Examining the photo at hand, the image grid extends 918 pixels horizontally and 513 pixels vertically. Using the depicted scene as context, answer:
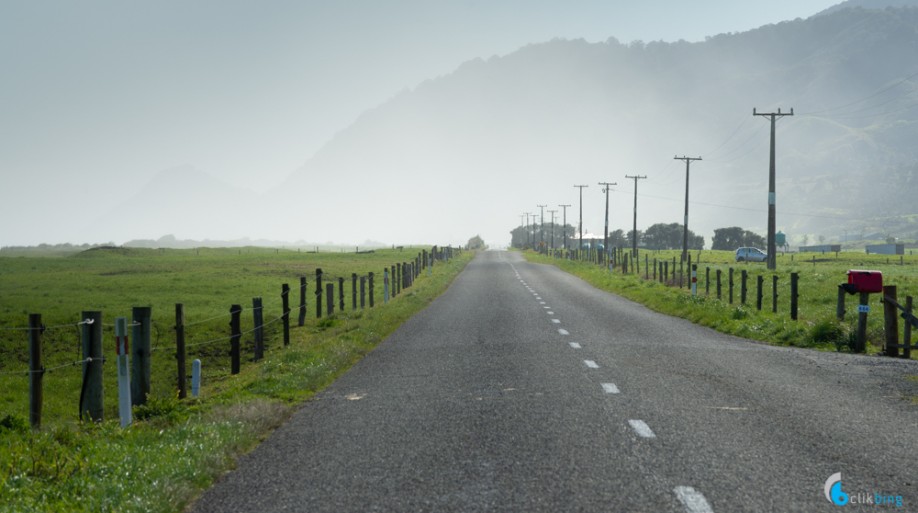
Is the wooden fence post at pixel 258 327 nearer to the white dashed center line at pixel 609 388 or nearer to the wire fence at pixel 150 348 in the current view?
the wire fence at pixel 150 348

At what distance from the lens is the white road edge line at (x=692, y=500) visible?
5.70 metres

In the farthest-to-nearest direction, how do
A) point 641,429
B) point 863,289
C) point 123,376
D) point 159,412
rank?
point 863,289 → point 159,412 → point 123,376 → point 641,429

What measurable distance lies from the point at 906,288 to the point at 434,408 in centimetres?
2842

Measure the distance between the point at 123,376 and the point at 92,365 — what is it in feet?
2.39

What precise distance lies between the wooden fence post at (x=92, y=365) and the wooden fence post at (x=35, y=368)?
0.49m

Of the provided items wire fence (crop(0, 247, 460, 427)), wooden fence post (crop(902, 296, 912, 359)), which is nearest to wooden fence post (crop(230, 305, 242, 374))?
wire fence (crop(0, 247, 460, 427))

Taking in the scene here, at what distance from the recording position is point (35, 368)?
997 cm

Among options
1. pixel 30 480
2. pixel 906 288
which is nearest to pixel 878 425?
pixel 30 480

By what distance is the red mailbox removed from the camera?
16.5m

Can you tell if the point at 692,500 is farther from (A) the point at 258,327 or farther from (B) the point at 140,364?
(A) the point at 258,327

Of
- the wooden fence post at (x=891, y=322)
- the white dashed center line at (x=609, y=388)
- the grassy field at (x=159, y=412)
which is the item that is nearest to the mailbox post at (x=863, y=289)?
the wooden fence post at (x=891, y=322)

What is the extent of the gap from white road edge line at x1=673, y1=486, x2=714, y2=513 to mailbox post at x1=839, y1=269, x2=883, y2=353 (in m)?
11.8

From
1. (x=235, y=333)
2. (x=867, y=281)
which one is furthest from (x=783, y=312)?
(x=235, y=333)
